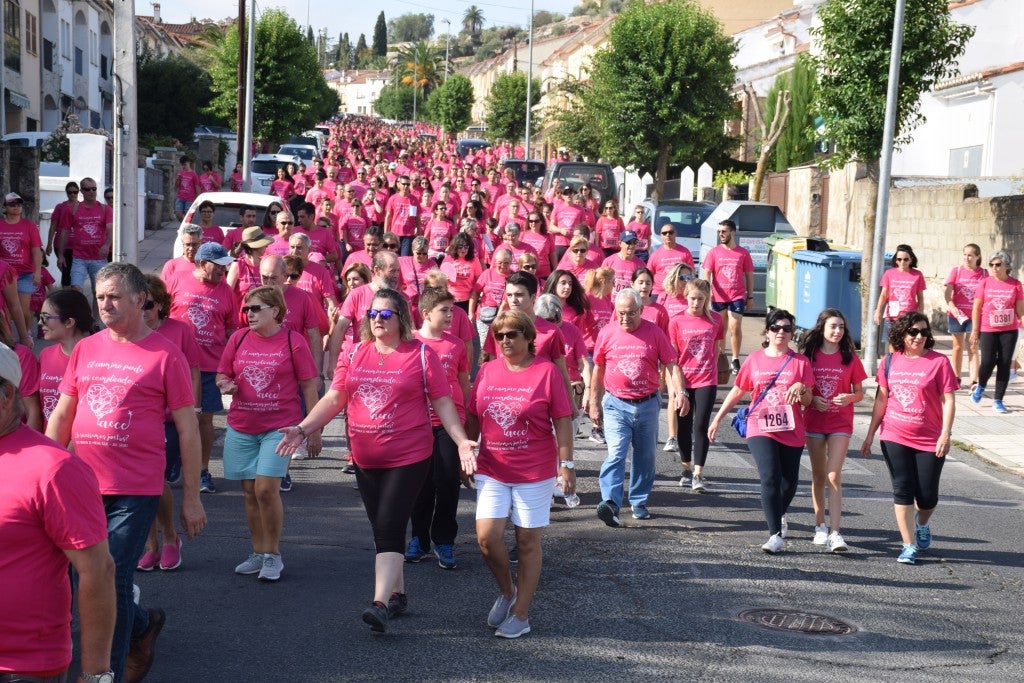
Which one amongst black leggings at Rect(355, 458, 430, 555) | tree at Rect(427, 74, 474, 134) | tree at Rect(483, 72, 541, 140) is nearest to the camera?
black leggings at Rect(355, 458, 430, 555)

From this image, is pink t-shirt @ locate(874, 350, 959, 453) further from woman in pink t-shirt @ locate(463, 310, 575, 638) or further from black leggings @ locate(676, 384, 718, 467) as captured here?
woman in pink t-shirt @ locate(463, 310, 575, 638)

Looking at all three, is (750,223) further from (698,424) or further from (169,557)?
(169,557)

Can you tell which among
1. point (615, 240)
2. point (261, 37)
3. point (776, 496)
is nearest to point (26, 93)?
point (261, 37)

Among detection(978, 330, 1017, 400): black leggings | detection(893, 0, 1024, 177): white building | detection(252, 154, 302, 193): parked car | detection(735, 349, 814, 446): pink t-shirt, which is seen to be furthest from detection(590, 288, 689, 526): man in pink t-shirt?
detection(252, 154, 302, 193): parked car

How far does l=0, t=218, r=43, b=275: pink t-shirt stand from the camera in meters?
13.9

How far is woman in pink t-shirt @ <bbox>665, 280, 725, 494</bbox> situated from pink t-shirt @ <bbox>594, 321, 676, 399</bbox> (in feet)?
→ 3.24

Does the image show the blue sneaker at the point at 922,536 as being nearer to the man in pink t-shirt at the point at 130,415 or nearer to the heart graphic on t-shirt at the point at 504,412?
the heart graphic on t-shirt at the point at 504,412

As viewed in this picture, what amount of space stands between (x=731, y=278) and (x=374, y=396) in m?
10.2

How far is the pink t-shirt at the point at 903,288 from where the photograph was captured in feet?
48.4

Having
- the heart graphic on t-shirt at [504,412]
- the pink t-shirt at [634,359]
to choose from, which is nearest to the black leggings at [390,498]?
the heart graphic on t-shirt at [504,412]

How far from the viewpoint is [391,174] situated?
31.2m

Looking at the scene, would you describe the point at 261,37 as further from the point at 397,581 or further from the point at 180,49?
the point at 397,581

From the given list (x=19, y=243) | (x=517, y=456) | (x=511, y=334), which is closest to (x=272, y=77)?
(x=19, y=243)

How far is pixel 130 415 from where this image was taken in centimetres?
551
